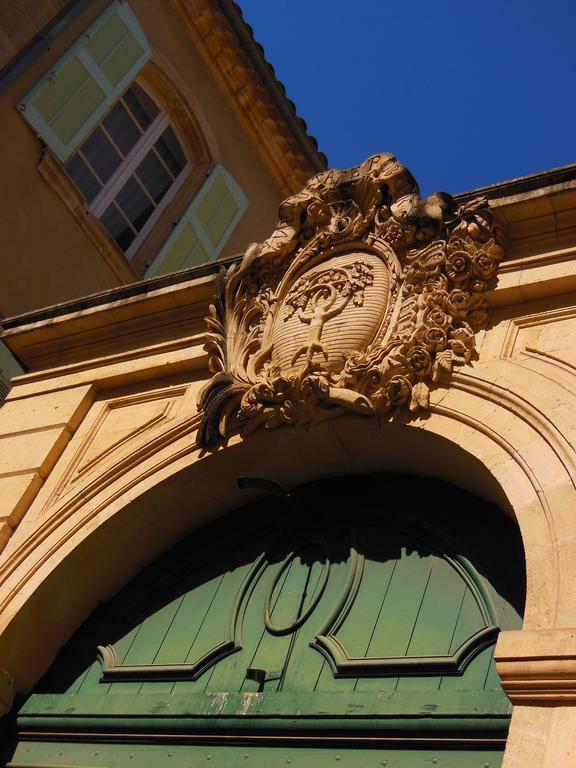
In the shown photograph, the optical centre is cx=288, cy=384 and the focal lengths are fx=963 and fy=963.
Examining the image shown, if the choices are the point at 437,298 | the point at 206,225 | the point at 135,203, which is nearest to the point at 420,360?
the point at 437,298

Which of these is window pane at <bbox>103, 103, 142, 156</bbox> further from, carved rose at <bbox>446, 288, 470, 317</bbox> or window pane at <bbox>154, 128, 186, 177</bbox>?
carved rose at <bbox>446, 288, 470, 317</bbox>

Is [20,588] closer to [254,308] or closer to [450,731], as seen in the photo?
[254,308]

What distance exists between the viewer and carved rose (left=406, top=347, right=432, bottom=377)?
167 inches

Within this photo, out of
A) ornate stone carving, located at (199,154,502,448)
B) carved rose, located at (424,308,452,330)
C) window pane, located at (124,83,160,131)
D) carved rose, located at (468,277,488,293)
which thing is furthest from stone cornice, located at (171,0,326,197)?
carved rose, located at (424,308,452,330)

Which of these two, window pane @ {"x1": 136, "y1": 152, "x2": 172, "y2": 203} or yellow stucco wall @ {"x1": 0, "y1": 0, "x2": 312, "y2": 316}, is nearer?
yellow stucco wall @ {"x1": 0, "y1": 0, "x2": 312, "y2": 316}

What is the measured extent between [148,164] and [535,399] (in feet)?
24.0

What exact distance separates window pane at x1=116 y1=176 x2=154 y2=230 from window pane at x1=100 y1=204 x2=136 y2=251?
0.10 m

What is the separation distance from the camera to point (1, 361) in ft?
25.0

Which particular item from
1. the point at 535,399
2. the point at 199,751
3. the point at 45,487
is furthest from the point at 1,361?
the point at 535,399

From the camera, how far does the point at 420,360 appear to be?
4230 millimetres

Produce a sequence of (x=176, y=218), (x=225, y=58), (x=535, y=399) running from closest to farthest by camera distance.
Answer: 1. (x=535, y=399)
2. (x=176, y=218)
3. (x=225, y=58)

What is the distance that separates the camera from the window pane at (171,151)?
1050cm

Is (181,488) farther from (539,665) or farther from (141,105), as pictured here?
(141,105)

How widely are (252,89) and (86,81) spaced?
2531mm
